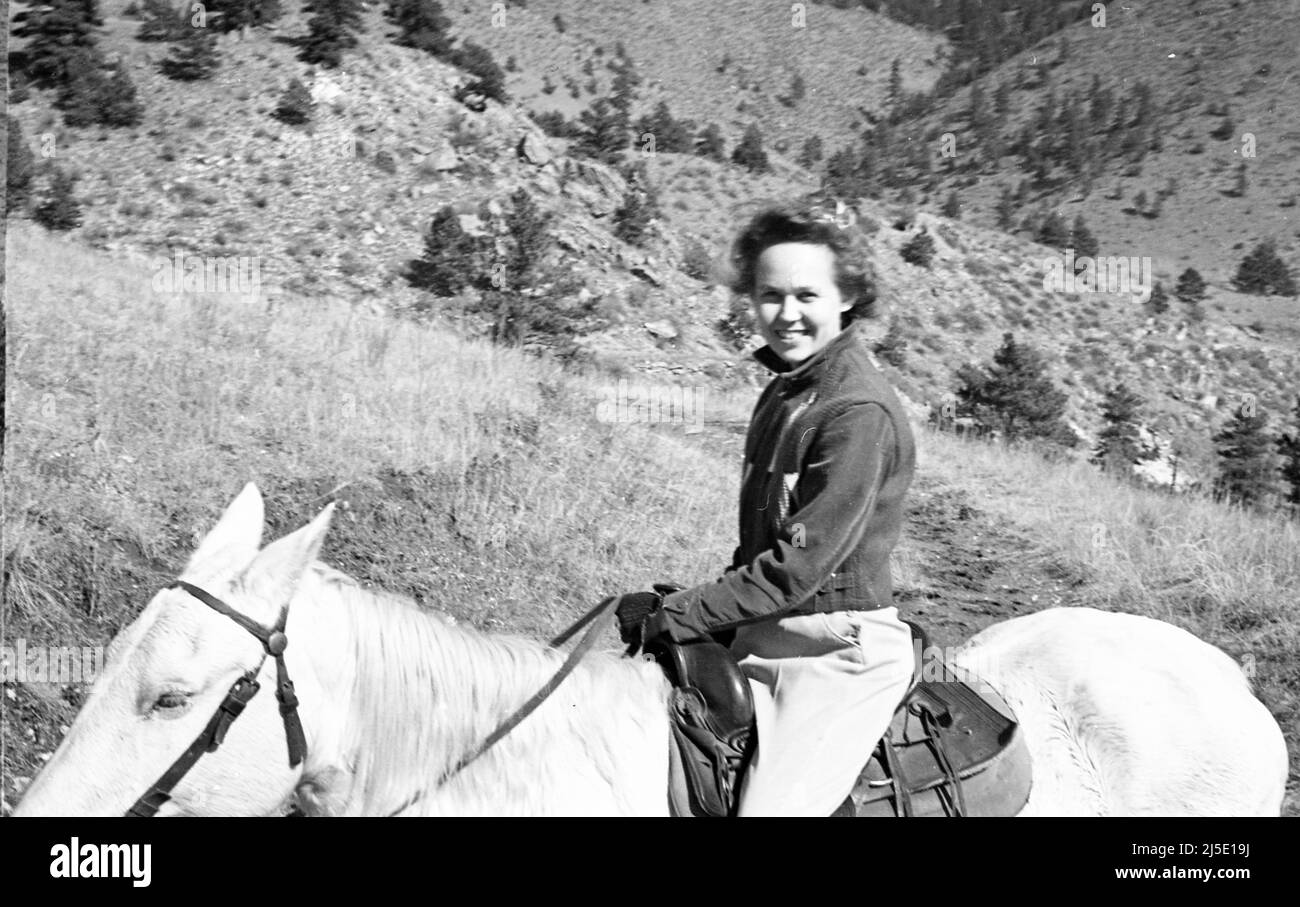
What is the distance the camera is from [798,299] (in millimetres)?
2561

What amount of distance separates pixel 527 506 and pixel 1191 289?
3537cm

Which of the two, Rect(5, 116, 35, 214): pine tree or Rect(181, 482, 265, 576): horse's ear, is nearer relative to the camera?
Rect(181, 482, 265, 576): horse's ear

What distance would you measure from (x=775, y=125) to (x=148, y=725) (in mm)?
54244

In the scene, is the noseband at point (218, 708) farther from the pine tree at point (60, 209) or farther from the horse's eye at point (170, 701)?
the pine tree at point (60, 209)

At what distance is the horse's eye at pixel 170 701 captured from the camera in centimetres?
190

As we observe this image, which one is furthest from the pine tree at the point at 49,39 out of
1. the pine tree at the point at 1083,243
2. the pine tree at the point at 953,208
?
the pine tree at the point at 1083,243

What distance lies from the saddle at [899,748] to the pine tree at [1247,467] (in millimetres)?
12990

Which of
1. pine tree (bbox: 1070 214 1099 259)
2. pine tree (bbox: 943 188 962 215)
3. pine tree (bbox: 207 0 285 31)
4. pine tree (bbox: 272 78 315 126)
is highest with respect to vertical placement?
pine tree (bbox: 207 0 285 31)

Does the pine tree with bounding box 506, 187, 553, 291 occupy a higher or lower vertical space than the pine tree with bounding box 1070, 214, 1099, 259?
lower

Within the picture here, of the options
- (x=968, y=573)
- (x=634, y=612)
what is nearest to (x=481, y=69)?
(x=968, y=573)

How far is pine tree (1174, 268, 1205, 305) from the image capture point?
3484cm

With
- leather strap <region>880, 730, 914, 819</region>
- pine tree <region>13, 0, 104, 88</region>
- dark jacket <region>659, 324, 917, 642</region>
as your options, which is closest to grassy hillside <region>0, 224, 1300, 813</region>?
leather strap <region>880, 730, 914, 819</region>

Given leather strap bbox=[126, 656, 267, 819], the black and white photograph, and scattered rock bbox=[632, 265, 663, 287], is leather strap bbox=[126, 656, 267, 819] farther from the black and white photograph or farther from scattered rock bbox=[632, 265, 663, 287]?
scattered rock bbox=[632, 265, 663, 287]

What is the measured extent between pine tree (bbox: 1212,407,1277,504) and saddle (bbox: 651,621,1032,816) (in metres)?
13.0
